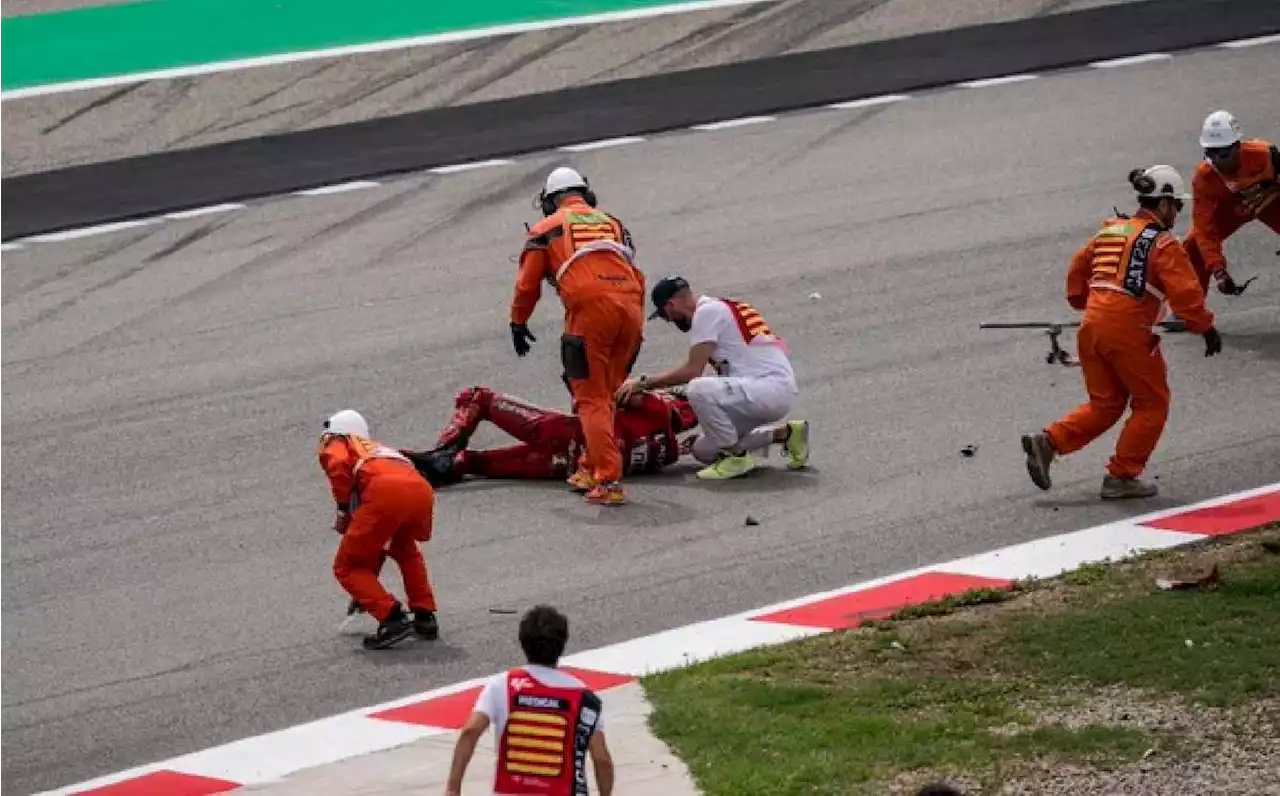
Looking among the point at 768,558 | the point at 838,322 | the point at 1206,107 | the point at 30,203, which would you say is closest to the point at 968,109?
the point at 1206,107

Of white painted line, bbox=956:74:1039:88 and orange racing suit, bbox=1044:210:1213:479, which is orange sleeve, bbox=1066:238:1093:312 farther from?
white painted line, bbox=956:74:1039:88

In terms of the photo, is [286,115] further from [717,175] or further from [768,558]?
[768,558]

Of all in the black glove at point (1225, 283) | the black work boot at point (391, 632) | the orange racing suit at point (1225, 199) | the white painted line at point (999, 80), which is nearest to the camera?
the black work boot at point (391, 632)

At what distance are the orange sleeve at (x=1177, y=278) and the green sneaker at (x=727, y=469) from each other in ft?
9.19

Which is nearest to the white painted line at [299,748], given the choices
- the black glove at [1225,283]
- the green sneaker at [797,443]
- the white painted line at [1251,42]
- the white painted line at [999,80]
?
the green sneaker at [797,443]

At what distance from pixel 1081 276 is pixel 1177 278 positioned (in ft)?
2.27

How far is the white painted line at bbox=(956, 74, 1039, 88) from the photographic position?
25.2 metres

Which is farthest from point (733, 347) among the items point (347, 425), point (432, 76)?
point (432, 76)

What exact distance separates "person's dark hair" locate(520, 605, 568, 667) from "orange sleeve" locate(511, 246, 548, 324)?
6627 mm

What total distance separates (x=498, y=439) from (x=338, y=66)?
10.2 metres

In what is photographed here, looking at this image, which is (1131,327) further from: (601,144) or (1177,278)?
(601,144)

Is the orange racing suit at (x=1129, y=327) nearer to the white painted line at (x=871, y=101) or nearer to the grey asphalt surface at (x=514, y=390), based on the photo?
the grey asphalt surface at (x=514, y=390)

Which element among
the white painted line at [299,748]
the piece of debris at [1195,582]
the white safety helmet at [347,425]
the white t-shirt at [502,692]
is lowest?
the piece of debris at [1195,582]

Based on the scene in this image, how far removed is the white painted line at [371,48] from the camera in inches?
997
